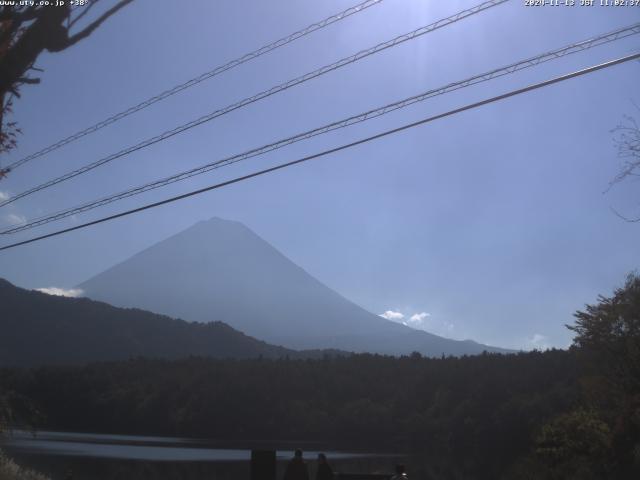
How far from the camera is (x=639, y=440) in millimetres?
19062

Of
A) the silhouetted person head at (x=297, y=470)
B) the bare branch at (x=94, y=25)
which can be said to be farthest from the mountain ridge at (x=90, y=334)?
the bare branch at (x=94, y=25)

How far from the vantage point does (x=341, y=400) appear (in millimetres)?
85500

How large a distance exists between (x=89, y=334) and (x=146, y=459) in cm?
6099

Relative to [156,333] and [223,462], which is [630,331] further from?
[156,333]

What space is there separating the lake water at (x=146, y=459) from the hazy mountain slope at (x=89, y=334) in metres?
27.4

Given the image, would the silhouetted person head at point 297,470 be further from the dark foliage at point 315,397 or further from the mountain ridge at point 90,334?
the mountain ridge at point 90,334

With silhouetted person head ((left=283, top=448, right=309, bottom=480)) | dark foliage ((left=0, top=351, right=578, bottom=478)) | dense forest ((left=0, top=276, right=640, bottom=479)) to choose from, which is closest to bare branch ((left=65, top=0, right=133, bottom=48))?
silhouetted person head ((left=283, top=448, right=309, bottom=480))

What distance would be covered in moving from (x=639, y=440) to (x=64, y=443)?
60.4 m

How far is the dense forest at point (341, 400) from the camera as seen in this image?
65.6m

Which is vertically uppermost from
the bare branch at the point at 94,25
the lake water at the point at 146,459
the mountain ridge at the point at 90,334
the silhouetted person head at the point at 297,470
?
the mountain ridge at the point at 90,334

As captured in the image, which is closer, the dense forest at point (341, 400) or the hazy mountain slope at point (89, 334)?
the dense forest at point (341, 400)

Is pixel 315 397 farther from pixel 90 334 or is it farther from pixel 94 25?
pixel 94 25

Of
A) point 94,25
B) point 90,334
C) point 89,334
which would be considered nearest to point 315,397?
point 89,334

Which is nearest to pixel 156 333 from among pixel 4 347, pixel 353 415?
pixel 4 347
